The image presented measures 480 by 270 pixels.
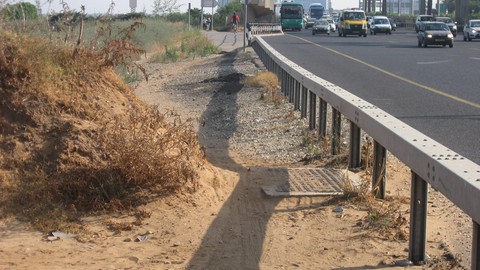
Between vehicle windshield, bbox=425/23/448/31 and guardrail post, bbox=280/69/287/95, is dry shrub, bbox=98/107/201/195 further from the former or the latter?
vehicle windshield, bbox=425/23/448/31

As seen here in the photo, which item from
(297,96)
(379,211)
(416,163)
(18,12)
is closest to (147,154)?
(379,211)

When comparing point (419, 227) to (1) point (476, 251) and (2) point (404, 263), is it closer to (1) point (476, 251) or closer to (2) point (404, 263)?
(2) point (404, 263)

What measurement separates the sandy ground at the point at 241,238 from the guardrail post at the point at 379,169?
8.0 inches

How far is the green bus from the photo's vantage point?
289ft

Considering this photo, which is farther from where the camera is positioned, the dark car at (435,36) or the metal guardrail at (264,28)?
the metal guardrail at (264,28)

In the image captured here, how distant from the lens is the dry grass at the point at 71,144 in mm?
7172

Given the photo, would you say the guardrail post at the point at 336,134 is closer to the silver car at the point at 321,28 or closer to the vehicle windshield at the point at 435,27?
the vehicle windshield at the point at 435,27

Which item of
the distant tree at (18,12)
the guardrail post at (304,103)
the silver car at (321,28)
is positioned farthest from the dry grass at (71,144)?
the silver car at (321,28)

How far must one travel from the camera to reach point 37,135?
765 centimetres

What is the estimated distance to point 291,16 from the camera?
88.3 m

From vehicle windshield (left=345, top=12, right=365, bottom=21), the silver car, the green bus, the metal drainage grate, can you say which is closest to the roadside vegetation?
the metal drainage grate

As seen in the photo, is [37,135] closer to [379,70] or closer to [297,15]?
[379,70]

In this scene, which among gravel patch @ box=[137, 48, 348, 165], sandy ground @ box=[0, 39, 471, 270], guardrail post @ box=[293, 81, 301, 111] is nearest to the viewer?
sandy ground @ box=[0, 39, 471, 270]

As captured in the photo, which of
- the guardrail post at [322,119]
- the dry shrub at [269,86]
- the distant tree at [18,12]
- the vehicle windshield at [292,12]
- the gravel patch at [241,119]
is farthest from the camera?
the vehicle windshield at [292,12]
